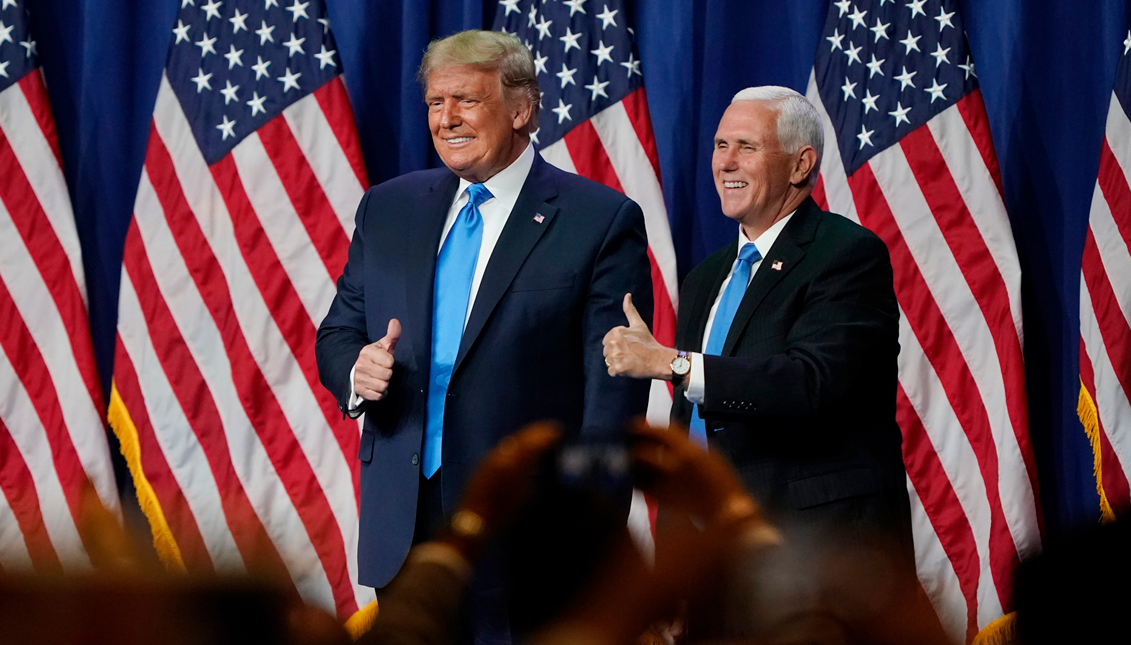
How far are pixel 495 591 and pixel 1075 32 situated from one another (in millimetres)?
3439

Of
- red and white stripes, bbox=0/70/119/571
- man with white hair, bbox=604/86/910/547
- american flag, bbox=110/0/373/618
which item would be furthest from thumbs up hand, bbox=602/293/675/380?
red and white stripes, bbox=0/70/119/571

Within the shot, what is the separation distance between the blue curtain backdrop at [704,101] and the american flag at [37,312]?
0.28m

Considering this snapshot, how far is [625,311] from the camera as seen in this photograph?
7.29 feet

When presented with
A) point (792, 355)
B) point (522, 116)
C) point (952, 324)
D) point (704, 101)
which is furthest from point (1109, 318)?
point (522, 116)

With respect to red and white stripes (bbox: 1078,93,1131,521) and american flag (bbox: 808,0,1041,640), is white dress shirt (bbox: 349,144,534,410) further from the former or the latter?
red and white stripes (bbox: 1078,93,1131,521)

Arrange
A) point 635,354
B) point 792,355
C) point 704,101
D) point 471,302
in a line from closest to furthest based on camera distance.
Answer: point 635,354 → point 792,355 → point 471,302 → point 704,101

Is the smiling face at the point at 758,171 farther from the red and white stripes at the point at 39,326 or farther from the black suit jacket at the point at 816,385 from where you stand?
the red and white stripes at the point at 39,326

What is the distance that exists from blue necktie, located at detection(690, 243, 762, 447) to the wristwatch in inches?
9.9

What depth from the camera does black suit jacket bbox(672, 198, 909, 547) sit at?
7.23ft

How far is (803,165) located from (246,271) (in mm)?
1945

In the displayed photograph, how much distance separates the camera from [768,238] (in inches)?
98.6

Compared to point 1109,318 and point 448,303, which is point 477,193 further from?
point 1109,318

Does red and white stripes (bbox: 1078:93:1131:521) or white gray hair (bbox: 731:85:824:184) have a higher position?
white gray hair (bbox: 731:85:824:184)

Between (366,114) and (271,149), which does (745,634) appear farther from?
(366,114)
